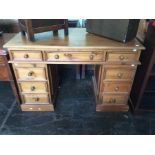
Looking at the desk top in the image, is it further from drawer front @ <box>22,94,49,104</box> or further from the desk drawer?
drawer front @ <box>22,94,49,104</box>

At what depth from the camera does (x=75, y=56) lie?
4.04 feet

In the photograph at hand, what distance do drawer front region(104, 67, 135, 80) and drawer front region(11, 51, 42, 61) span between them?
629 mm

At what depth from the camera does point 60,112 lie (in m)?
1.65

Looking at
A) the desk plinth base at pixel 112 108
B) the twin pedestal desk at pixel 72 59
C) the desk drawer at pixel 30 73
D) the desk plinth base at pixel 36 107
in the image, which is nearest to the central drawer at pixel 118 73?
the twin pedestal desk at pixel 72 59

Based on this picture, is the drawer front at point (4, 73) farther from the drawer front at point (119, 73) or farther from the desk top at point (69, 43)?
the drawer front at point (119, 73)

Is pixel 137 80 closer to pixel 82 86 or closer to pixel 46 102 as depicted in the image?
pixel 82 86

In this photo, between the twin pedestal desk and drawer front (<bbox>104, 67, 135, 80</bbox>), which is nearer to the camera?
the twin pedestal desk

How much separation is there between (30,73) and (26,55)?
0.64 feet

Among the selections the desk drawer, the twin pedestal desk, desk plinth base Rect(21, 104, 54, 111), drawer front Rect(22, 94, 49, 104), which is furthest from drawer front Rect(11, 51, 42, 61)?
desk plinth base Rect(21, 104, 54, 111)

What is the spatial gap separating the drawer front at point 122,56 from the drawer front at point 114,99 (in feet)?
1.48

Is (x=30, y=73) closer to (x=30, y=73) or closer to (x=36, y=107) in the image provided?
(x=30, y=73)

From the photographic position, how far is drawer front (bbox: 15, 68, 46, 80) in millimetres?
1337
